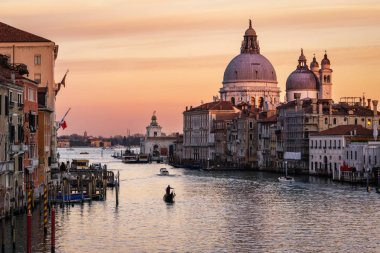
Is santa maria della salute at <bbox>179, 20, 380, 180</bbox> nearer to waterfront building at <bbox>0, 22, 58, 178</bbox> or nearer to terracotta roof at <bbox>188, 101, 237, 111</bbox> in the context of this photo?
terracotta roof at <bbox>188, 101, 237, 111</bbox>

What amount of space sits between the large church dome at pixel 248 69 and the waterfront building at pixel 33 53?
93.8 metres

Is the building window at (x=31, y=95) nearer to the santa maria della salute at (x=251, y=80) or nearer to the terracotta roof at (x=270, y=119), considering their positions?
the terracotta roof at (x=270, y=119)

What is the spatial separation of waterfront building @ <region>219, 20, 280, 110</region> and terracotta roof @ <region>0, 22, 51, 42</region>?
9407cm

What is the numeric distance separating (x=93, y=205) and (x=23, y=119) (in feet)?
28.4

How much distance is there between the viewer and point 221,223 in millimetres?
40344

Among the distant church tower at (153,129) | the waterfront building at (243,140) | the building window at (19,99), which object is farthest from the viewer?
the distant church tower at (153,129)

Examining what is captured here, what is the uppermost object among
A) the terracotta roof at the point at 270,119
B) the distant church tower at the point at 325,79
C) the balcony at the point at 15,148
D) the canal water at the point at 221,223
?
the distant church tower at the point at 325,79

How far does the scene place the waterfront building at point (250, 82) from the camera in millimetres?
148375

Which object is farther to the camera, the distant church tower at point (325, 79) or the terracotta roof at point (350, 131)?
the distant church tower at point (325, 79)

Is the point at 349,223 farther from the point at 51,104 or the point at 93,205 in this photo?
the point at 51,104

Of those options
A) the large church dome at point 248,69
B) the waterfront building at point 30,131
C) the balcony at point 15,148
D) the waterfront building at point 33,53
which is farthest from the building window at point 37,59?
the large church dome at point 248,69

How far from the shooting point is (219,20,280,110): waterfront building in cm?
14838

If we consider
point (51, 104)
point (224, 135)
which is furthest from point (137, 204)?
point (224, 135)

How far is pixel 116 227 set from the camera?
38469mm
